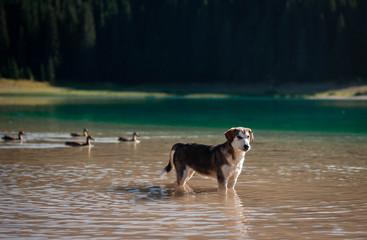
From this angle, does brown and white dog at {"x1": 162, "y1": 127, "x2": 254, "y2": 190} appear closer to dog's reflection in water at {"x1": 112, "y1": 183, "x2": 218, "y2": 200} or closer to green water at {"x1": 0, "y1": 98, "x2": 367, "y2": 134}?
dog's reflection in water at {"x1": 112, "y1": 183, "x2": 218, "y2": 200}

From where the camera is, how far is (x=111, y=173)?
20219 millimetres

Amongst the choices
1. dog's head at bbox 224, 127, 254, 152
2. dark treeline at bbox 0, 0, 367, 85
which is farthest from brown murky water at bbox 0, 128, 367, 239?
dark treeline at bbox 0, 0, 367, 85

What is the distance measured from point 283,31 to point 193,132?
103 m

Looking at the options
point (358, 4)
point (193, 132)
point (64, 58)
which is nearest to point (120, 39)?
point (64, 58)

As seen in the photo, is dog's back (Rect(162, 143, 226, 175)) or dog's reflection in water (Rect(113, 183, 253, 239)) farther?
dog's back (Rect(162, 143, 226, 175))

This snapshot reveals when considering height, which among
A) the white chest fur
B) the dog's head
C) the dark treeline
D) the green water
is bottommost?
the green water

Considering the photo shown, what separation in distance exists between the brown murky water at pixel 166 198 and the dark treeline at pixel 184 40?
107884 mm

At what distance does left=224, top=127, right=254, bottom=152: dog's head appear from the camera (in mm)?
15125

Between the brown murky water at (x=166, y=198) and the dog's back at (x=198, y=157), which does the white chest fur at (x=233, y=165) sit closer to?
the dog's back at (x=198, y=157)

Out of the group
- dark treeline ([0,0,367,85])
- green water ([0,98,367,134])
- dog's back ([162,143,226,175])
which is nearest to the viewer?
dog's back ([162,143,226,175])

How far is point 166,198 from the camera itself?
52.0ft

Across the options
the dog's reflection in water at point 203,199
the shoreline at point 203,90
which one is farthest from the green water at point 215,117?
the shoreline at point 203,90

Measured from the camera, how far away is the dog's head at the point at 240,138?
49.6ft

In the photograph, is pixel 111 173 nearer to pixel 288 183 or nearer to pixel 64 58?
pixel 288 183
